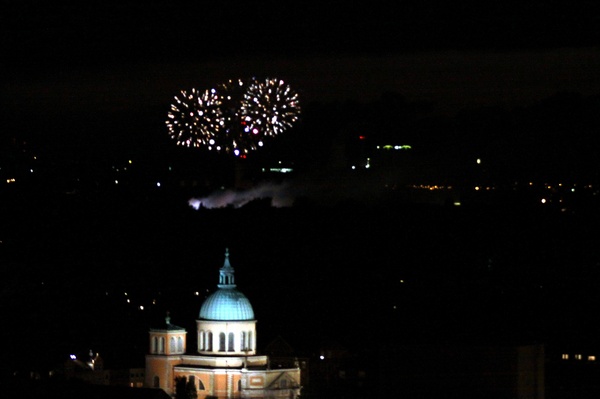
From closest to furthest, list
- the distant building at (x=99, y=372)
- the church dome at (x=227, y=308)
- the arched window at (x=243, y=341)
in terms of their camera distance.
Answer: the church dome at (x=227, y=308), the arched window at (x=243, y=341), the distant building at (x=99, y=372)

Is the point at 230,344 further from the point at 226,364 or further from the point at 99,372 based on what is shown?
the point at 99,372

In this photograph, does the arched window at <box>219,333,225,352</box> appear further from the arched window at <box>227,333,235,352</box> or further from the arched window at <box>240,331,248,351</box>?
the arched window at <box>240,331,248,351</box>

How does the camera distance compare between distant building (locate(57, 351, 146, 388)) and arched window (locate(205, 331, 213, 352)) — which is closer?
distant building (locate(57, 351, 146, 388))

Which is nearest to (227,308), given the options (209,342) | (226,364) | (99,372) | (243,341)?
(243,341)

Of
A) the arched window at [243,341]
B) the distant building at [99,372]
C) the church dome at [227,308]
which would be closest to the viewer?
the church dome at [227,308]

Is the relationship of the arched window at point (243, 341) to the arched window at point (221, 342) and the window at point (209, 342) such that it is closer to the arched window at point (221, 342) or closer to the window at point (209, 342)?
the arched window at point (221, 342)

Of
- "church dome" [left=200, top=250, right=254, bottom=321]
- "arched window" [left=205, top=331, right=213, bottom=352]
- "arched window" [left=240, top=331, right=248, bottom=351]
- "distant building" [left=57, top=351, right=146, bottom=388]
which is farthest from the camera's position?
"arched window" [left=205, top=331, right=213, bottom=352]

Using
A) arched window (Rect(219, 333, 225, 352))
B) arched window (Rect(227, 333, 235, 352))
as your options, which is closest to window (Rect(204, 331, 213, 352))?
arched window (Rect(219, 333, 225, 352))

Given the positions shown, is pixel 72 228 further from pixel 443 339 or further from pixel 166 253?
pixel 443 339

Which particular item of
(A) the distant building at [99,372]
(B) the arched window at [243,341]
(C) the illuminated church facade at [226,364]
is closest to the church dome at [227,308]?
(C) the illuminated church facade at [226,364]
